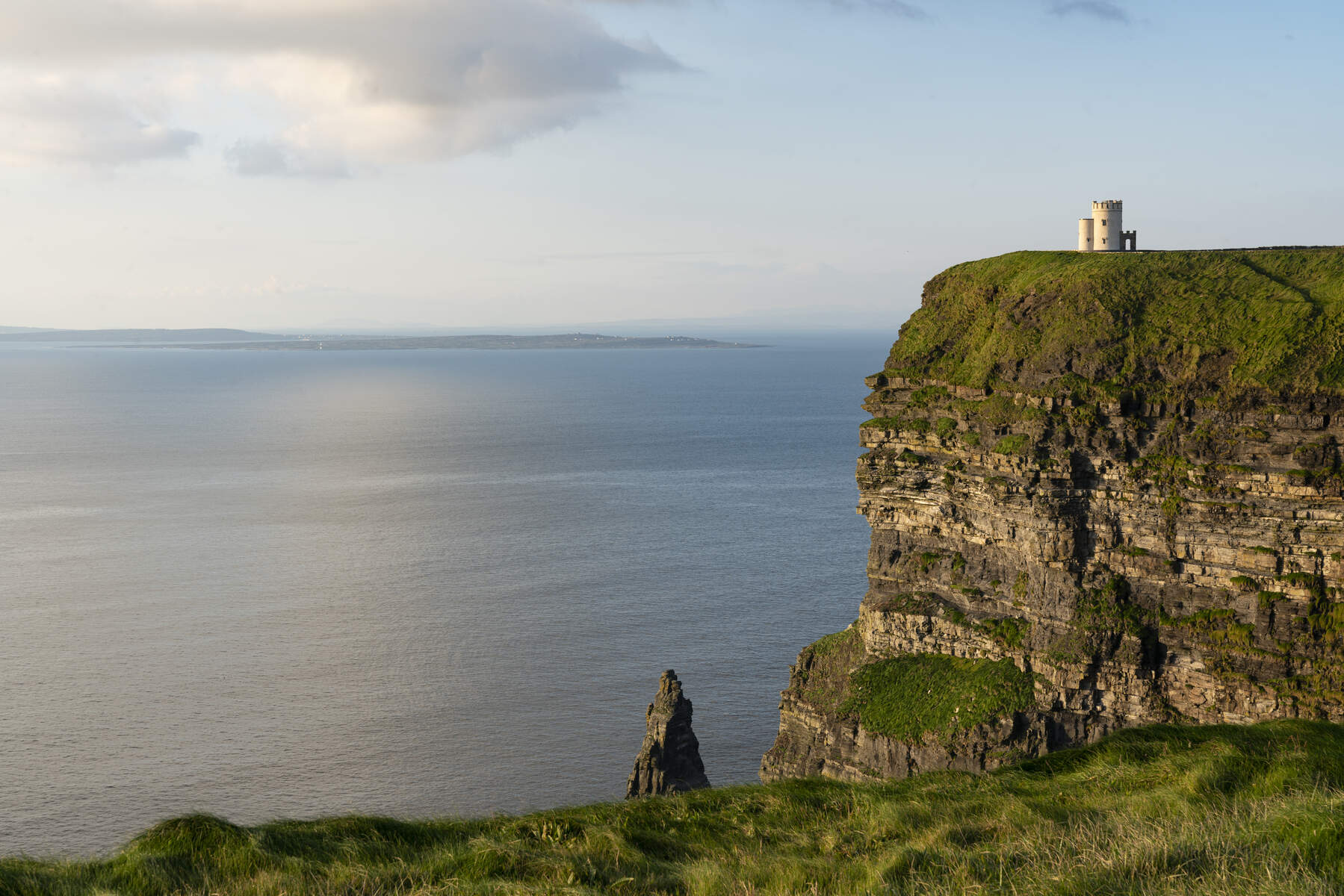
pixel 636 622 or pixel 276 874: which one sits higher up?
pixel 276 874

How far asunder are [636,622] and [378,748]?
25305mm

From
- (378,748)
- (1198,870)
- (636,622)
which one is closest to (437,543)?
(636,622)

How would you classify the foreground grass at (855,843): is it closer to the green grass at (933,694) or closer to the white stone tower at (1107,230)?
the green grass at (933,694)

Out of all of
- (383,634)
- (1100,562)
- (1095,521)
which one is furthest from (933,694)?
(383,634)

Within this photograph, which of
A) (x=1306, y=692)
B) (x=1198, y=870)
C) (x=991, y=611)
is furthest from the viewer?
(x=991, y=611)

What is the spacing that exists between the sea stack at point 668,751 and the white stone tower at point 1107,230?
102 feet

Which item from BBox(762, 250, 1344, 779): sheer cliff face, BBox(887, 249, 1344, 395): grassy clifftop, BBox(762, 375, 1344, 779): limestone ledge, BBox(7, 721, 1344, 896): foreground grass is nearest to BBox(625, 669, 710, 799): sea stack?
BBox(762, 375, 1344, 779): limestone ledge

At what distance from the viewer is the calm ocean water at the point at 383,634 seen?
58625 mm

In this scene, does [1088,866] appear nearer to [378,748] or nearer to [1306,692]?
[1306,692]

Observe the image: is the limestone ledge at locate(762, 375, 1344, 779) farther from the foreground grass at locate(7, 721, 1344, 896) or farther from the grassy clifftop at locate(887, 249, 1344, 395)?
the foreground grass at locate(7, 721, 1344, 896)

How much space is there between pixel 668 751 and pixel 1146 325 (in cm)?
2947

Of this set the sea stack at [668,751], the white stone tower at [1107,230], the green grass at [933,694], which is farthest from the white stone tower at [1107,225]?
the sea stack at [668,751]

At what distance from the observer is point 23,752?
200 feet

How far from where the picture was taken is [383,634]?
8169 centimetres
